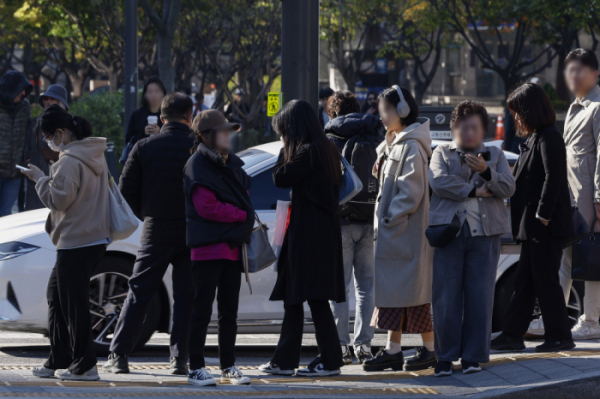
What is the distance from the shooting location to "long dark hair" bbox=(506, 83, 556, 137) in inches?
222

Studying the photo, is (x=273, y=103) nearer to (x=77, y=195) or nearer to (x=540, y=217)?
(x=540, y=217)

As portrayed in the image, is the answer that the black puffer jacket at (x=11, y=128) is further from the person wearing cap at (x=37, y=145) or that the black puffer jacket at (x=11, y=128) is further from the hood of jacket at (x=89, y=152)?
the hood of jacket at (x=89, y=152)

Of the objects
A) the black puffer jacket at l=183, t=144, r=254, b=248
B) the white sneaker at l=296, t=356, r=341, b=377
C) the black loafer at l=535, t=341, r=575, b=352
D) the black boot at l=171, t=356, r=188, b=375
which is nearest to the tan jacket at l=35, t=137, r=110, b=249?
the black puffer jacket at l=183, t=144, r=254, b=248

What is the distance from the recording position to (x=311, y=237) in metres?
5.24

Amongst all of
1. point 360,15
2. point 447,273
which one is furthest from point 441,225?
point 360,15

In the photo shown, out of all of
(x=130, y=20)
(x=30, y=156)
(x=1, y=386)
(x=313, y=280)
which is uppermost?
(x=130, y=20)

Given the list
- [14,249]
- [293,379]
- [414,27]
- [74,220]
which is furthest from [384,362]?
[414,27]

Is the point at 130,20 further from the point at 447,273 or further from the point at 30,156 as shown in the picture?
the point at 447,273

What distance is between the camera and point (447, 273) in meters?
5.18

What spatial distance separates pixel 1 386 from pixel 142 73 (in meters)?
27.2

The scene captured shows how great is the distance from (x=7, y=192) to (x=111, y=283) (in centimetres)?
387

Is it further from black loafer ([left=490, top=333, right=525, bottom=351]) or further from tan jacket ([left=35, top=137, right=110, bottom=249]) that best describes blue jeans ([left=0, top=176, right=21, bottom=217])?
black loafer ([left=490, top=333, right=525, bottom=351])

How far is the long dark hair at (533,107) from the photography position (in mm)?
5629

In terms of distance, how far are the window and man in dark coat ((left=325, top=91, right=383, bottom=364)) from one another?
2.69 feet
